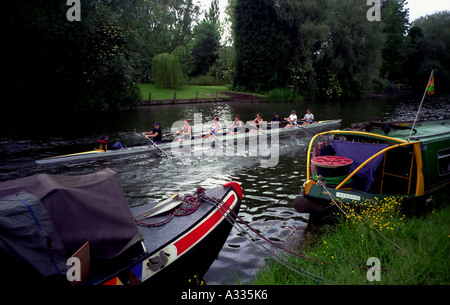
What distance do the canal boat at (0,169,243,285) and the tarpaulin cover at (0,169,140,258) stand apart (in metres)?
0.01

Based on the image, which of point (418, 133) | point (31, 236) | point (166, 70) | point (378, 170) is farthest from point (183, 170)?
point (166, 70)

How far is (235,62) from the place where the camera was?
53594mm

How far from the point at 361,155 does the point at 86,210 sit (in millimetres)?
8379

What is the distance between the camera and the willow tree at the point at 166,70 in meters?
47.1

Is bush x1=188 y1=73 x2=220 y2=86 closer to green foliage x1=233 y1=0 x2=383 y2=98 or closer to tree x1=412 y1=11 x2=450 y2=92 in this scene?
green foliage x1=233 y1=0 x2=383 y2=98

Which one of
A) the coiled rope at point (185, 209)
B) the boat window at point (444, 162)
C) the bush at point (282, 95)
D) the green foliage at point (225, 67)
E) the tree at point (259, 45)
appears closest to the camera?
the coiled rope at point (185, 209)

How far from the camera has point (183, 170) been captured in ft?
49.2

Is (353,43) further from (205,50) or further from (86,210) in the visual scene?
(86,210)

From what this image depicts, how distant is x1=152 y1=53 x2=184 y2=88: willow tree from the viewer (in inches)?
1854

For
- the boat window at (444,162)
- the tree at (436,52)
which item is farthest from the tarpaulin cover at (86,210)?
the tree at (436,52)

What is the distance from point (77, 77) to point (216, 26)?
153 feet

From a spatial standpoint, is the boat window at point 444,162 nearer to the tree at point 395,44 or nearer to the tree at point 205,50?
the tree at point 205,50

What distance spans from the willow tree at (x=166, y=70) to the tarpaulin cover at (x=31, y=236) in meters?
44.7
